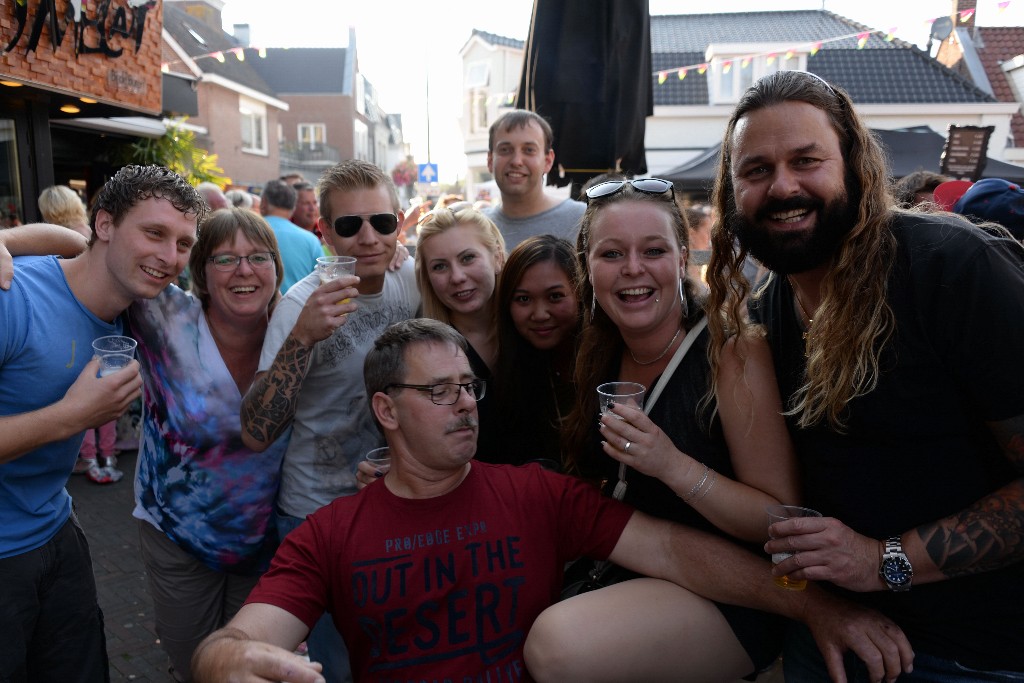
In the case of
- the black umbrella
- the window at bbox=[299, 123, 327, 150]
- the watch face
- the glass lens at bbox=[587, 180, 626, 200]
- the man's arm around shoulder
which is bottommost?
→ the man's arm around shoulder

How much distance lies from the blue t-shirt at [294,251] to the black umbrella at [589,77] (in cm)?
290

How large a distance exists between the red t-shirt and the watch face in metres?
0.76

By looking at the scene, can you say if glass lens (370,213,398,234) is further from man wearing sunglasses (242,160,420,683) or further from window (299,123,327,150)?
window (299,123,327,150)

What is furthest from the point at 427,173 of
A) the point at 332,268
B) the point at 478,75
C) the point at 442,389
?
the point at 442,389

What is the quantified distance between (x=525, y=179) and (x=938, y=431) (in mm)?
3236

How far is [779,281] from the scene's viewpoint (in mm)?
2344

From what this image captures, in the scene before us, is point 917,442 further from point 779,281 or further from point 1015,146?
point 1015,146

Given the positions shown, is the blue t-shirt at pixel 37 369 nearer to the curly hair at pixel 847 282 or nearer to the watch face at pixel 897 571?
the curly hair at pixel 847 282

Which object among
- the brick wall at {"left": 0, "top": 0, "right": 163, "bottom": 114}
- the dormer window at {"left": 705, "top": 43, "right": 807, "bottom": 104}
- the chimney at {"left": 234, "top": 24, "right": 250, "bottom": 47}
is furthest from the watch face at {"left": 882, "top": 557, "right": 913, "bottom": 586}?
the chimney at {"left": 234, "top": 24, "right": 250, "bottom": 47}

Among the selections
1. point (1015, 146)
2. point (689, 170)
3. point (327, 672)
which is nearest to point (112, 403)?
point (327, 672)

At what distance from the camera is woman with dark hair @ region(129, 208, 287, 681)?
2.87 metres

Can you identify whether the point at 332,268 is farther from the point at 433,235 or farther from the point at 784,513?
the point at 784,513

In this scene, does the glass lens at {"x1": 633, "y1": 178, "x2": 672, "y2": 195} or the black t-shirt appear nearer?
the black t-shirt

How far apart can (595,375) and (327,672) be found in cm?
173
